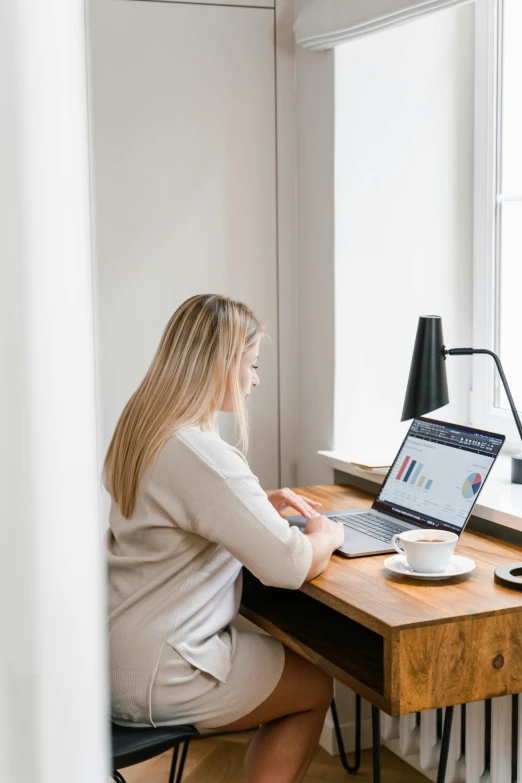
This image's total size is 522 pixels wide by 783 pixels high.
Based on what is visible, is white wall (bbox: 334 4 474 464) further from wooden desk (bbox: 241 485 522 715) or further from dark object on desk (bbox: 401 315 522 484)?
wooden desk (bbox: 241 485 522 715)

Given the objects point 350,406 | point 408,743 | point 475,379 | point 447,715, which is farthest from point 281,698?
point 475,379

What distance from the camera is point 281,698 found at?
1.67 metres

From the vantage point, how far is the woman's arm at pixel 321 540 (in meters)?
1.57

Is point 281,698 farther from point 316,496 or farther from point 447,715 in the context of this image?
point 316,496

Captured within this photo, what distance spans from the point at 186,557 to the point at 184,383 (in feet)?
1.04

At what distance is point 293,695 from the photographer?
Result: 5.53 ft

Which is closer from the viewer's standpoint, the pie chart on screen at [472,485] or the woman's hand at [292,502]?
the pie chart on screen at [472,485]

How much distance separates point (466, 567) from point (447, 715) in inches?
12.8

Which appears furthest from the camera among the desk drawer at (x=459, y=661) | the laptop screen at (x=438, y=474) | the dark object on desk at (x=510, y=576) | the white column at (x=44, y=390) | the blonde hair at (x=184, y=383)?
the laptop screen at (x=438, y=474)

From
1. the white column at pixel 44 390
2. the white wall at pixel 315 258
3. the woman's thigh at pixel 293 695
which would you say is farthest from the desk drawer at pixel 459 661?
the white column at pixel 44 390

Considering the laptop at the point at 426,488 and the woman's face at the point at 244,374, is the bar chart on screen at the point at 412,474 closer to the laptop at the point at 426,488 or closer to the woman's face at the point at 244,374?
the laptop at the point at 426,488

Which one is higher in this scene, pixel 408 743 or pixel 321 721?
pixel 321 721

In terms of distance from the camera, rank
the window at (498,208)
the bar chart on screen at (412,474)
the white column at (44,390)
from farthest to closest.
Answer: the window at (498,208) < the bar chart on screen at (412,474) < the white column at (44,390)

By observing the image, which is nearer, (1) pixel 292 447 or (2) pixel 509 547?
(2) pixel 509 547
